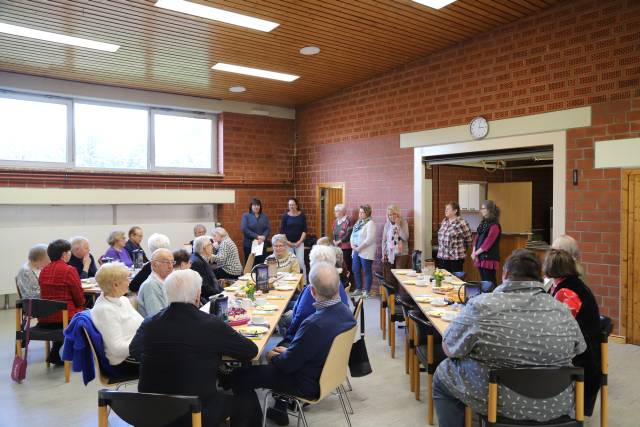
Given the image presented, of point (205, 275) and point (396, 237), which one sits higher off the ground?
point (396, 237)

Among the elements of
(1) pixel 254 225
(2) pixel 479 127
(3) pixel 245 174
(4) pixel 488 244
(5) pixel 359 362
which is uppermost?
(2) pixel 479 127

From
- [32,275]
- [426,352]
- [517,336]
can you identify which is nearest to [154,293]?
[32,275]

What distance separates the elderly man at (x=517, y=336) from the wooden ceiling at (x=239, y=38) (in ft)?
12.0

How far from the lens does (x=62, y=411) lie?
11.9 feet

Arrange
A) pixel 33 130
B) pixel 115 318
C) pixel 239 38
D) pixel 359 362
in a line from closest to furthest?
pixel 115 318, pixel 359 362, pixel 239 38, pixel 33 130

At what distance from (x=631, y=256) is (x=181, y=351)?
4.75 metres

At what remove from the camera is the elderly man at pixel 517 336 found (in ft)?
7.57

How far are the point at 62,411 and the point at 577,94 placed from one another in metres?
5.79

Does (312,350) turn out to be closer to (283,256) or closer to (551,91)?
(283,256)

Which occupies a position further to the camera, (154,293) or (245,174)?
(245,174)

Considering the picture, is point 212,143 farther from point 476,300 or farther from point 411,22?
point 476,300

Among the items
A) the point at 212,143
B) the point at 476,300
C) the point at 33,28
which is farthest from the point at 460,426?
the point at 212,143

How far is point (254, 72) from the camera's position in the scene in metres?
7.52

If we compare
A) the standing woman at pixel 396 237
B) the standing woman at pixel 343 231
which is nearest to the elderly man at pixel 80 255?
the standing woman at pixel 343 231
